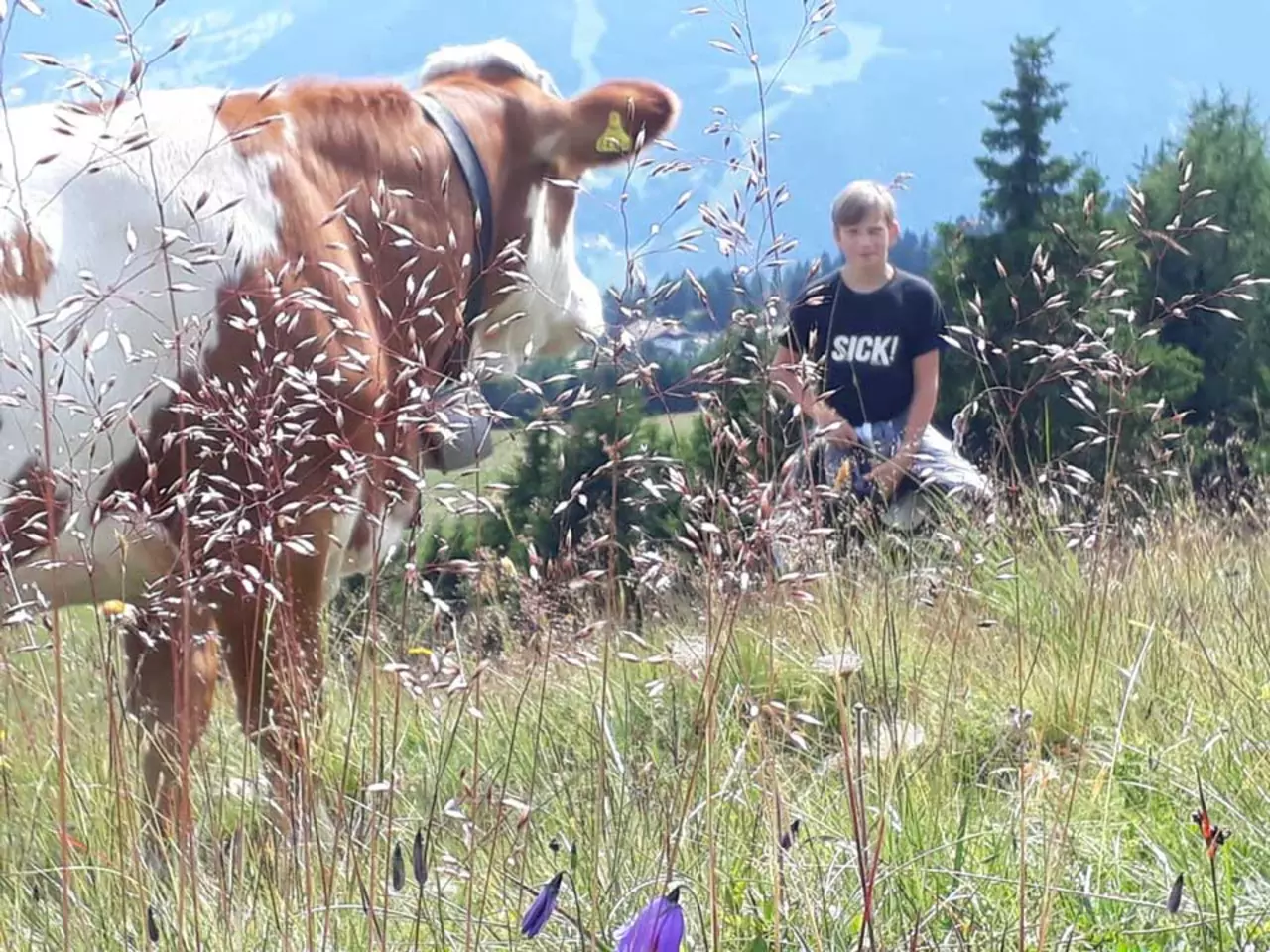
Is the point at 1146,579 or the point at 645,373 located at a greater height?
the point at 645,373

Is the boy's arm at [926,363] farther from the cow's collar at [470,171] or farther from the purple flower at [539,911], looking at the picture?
the purple flower at [539,911]

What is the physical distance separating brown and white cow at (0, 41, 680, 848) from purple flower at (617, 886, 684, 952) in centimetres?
83

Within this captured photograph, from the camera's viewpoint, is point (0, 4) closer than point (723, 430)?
Yes

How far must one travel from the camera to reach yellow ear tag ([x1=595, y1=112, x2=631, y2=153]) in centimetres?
369

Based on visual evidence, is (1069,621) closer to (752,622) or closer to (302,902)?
(752,622)

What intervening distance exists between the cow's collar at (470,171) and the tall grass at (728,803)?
3.91ft

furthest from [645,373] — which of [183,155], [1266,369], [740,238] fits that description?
[1266,369]

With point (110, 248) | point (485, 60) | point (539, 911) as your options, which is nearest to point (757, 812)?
point (539, 911)

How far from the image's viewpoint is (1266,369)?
26703 millimetres

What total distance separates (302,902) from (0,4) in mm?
1062

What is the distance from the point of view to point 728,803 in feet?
6.47

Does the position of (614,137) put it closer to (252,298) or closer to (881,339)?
(252,298)

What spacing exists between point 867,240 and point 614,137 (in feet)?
5.51

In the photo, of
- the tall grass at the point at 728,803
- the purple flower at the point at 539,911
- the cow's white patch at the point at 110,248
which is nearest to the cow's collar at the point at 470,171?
the cow's white patch at the point at 110,248
